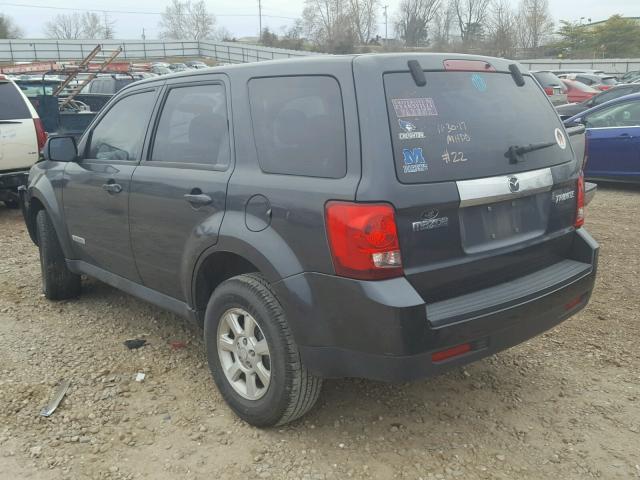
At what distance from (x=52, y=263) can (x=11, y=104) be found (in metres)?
4.30

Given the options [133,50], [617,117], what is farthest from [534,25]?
[617,117]

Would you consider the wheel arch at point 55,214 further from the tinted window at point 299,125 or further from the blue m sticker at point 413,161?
the blue m sticker at point 413,161

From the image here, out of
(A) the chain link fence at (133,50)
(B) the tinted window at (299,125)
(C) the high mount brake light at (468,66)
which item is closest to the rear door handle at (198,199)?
(B) the tinted window at (299,125)

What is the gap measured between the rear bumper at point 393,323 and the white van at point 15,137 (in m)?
6.45

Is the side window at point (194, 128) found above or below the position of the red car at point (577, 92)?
above

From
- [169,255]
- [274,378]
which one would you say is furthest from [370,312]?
[169,255]

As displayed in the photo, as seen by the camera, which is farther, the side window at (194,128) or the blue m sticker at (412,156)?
the side window at (194,128)

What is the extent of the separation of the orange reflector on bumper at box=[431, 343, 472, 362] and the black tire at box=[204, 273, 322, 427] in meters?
0.61

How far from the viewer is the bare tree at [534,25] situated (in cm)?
7610

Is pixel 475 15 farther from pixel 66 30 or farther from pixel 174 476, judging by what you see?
pixel 174 476

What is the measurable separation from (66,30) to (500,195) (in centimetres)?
9857

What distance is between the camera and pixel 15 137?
7.96 metres

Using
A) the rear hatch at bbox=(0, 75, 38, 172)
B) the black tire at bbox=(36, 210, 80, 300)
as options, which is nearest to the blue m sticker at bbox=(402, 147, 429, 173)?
the black tire at bbox=(36, 210, 80, 300)

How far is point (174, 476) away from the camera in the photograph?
9.20 ft
